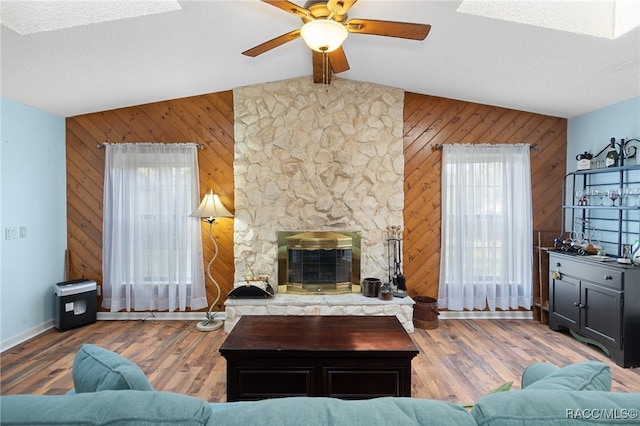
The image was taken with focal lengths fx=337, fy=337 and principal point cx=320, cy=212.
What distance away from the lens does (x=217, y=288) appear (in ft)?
14.3

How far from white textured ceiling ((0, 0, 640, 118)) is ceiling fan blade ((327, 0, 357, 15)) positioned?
1.95 feet

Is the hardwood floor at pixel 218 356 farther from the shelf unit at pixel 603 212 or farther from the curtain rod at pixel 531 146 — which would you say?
the curtain rod at pixel 531 146

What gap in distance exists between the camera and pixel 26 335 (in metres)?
3.64

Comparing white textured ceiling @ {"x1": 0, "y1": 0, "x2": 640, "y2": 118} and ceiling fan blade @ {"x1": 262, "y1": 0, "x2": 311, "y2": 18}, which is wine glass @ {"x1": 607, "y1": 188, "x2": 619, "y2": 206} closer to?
white textured ceiling @ {"x1": 0, "y1": 0, "x2": 640, "y2": 118}

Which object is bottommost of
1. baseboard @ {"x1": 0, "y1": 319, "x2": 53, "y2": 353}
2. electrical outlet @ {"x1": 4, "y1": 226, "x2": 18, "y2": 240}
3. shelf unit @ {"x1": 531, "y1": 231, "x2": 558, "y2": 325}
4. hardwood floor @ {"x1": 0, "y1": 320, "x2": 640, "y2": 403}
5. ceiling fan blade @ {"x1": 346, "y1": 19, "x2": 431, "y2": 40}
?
hardwood floor @ {"x1": 0, "y1": 320, "x2": 640, "y2": 403}

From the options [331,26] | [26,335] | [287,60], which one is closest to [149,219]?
[26,335]

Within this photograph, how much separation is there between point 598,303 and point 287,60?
401 cm

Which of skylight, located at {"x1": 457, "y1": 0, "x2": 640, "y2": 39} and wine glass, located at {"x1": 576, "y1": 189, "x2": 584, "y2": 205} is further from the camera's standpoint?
wine glass, located at {"x1": 576, "y1": 189, "x2": 584, "y2": 205}

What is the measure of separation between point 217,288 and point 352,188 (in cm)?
217

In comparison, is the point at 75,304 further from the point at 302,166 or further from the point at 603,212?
the point at 603,212

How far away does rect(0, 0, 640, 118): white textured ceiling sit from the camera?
8.45ft

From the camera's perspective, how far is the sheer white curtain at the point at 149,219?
4.21 meters

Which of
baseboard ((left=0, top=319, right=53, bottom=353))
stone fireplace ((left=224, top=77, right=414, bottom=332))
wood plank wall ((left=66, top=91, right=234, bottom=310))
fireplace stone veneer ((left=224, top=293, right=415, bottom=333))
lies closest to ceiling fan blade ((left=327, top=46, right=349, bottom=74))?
stone fireplace ((left=224, top=77, right=414, bottom=332))

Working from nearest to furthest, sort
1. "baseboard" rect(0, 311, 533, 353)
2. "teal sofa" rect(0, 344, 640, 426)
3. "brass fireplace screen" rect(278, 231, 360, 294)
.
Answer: "teal sofa" rect(0, 344, 640, 426) → "brass fireplace screen" rect(278, 231, 360, 294) → "baseboard" rect(0, 311, 533, 353)
